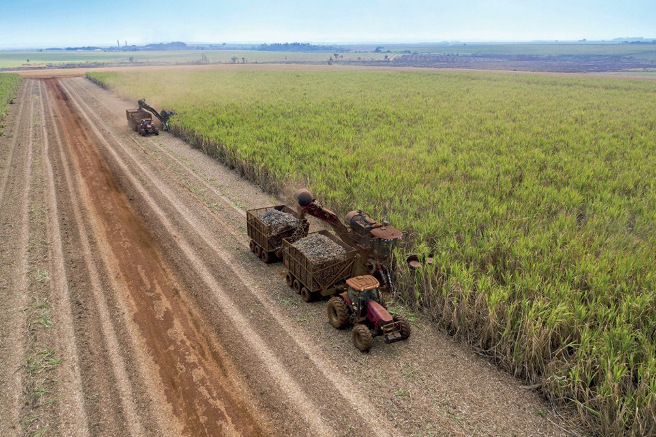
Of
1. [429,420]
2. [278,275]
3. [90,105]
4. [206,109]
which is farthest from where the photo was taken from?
[90,105]

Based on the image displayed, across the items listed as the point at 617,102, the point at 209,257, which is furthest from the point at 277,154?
the point at 617,102

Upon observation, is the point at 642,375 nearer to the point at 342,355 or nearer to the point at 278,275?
the point at 342,355

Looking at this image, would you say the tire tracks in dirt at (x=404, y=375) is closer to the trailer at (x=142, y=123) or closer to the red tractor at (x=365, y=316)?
the red tractor at (x=365, y=316)

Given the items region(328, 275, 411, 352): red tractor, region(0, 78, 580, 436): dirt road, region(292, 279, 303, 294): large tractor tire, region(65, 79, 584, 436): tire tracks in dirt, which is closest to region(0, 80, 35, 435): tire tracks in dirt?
region(0, 78, 580, 436): dirt road

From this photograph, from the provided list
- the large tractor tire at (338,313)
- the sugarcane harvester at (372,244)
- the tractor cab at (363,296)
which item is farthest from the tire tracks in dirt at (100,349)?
the sugarcane harvester at (372,244)

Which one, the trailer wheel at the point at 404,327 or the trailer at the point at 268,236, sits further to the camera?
the trailer at the point at 268,236

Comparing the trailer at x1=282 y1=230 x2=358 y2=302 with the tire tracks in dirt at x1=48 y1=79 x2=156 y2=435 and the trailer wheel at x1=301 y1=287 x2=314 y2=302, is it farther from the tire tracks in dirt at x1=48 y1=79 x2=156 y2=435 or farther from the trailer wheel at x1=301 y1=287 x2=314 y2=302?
the tire tracks in dirt at x1=48 y1=79 x2=156 y2=435
